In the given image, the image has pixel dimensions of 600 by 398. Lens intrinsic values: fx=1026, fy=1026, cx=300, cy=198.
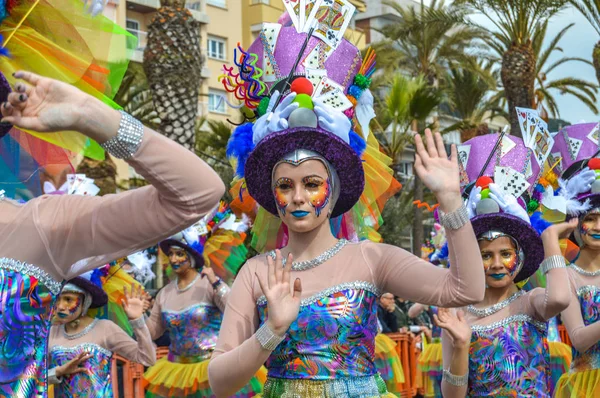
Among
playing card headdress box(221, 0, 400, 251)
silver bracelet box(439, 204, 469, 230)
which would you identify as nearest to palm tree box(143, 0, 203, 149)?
playing card headdress box(221, 0, 400, 251)

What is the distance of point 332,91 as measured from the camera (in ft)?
16.6

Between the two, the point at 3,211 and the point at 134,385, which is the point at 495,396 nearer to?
the point at 3,211

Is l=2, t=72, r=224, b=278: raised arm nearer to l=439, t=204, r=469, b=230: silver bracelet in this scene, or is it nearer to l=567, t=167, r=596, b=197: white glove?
l=439, t=204, r=469, b=230: silver bracelet

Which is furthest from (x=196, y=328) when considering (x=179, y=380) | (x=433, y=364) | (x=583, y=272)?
(x=583, y=272)

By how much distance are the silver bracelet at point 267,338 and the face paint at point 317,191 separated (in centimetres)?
78

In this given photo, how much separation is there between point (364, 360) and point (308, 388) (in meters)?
0.28

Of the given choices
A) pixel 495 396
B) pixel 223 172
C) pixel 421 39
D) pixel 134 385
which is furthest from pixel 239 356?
pixel 421 39

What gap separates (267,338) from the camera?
3.88 meters

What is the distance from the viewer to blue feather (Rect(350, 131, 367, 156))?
4.93 m

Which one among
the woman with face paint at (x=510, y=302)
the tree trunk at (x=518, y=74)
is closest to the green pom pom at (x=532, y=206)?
the woman with face paint at (x=510, y=302)

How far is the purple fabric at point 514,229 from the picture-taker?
592 cm

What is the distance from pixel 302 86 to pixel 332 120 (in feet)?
1.04

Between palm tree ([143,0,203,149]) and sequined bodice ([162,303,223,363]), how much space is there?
17.3 ft

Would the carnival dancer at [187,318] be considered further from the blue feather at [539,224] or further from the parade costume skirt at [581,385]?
the blue feather at [539,224]
